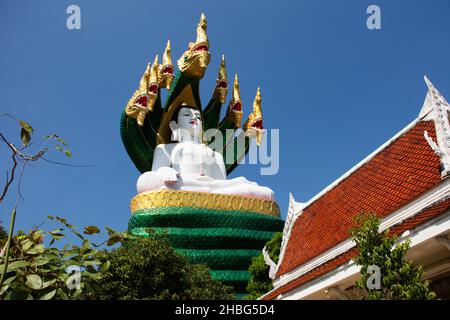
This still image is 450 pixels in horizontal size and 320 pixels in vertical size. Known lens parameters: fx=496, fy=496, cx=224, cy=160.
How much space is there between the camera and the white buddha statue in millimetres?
21078

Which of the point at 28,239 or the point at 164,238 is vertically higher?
the point at 164,238

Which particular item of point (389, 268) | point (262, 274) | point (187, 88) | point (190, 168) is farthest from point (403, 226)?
point (187, 88)

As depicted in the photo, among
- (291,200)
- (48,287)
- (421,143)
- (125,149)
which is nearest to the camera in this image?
(48,287)

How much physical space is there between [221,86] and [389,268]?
65.6ft

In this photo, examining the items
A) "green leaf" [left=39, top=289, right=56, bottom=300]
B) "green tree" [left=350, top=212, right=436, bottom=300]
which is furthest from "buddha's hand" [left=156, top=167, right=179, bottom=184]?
"green leaf" [left=39, top=289, right=56, bottom=300]

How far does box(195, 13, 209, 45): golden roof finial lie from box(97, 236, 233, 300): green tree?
13.1 m

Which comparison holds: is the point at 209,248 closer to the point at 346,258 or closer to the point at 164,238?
the point at 164,238

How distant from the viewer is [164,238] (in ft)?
42.0

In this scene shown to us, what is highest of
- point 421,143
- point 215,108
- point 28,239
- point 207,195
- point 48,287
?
point 215,108

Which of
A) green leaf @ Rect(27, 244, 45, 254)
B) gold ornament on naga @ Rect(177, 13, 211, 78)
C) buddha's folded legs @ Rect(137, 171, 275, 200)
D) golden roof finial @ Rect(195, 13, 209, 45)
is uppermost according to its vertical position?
golden roof finial @ Rect(195, 13, 209, 45)

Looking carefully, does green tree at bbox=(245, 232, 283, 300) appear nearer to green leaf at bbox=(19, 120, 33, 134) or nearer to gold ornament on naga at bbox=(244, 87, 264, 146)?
gold ornament on naga at bbox=(244, 87, 264, 146)

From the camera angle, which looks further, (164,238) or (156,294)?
(164,238)
